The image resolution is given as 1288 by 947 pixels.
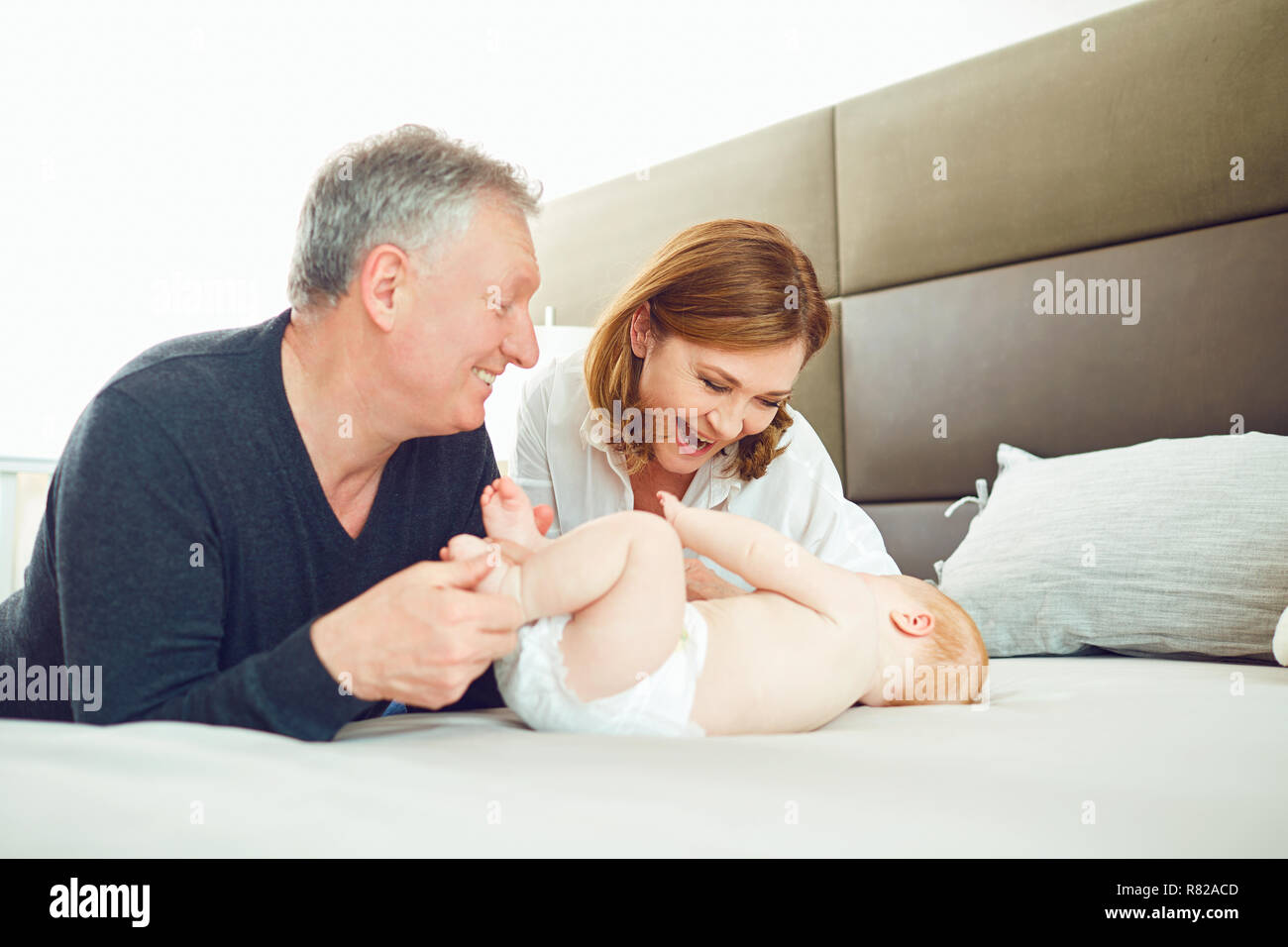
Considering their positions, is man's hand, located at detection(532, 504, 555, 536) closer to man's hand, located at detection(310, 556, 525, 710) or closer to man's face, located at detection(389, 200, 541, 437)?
man's face, located at detection(389, 200, 541, 437)

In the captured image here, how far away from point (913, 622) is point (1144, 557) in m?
0.61

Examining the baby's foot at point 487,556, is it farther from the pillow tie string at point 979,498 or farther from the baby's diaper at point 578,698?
the pillow tie string at point 979,498

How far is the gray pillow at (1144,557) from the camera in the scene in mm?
1628

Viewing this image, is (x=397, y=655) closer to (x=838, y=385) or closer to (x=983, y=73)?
(x=838, y=385)

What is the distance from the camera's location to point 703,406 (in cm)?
169

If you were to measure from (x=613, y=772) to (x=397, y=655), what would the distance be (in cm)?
23

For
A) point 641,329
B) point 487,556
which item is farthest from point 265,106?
point 487,556

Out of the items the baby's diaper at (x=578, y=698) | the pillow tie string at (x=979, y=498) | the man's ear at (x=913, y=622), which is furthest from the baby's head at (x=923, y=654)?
the pillow tie string at (x=979, y=498)

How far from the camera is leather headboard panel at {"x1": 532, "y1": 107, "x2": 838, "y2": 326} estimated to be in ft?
9.38

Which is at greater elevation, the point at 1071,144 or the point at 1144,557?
the point at 1071,144

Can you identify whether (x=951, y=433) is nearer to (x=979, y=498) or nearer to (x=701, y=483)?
(x=979, y=498)

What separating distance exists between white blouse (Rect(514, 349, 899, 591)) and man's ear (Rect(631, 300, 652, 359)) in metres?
0.17

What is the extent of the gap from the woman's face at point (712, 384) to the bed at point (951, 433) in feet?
1.95
